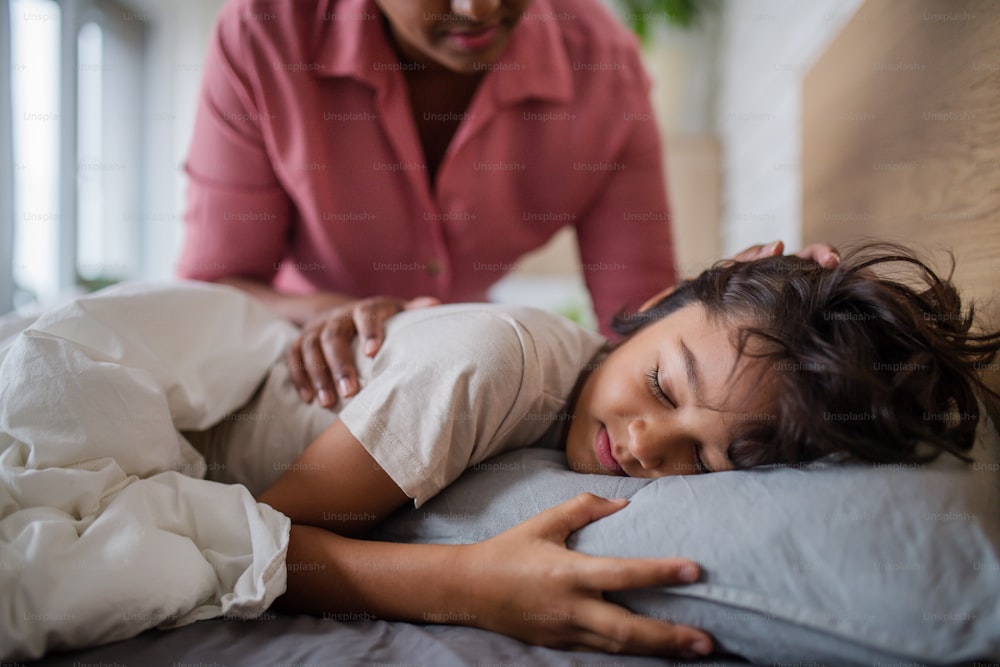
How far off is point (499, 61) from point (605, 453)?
0.80m

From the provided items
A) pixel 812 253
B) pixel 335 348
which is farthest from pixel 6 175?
pixel 812 253

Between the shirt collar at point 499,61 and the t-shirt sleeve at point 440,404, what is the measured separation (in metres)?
0.61

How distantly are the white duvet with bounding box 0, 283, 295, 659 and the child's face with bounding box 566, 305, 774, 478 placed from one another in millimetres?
380

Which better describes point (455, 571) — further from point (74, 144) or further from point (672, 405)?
point (74, 144)

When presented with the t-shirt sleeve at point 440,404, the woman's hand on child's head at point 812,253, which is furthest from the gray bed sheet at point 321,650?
the woman's hand on child's head at point 812,253

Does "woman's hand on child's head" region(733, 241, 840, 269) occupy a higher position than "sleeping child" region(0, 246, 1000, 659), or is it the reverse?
"woman's hand on child's head" region(733, 241, 840, 269)

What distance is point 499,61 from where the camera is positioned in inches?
52.5

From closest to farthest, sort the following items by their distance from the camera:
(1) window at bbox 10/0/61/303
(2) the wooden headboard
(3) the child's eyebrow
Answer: (3) the child's eyebrow, (2) the wooden headboard, (1) window at bbox 10/0/61/303

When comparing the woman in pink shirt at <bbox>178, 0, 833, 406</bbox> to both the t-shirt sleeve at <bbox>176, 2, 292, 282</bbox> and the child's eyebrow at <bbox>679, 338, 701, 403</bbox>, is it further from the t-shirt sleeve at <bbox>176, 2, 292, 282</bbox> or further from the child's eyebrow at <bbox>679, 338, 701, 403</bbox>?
the child's eyebrow at <bbox>679, 338, 701, 403</bbox>

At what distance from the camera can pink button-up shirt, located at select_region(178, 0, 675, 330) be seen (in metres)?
1.29

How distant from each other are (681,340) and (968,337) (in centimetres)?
31

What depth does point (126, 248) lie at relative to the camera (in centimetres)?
→ 339

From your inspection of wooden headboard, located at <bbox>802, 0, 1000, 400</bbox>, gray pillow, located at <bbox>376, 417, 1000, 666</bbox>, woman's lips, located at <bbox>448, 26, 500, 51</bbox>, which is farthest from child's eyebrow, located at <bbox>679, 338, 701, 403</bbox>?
woman's lips, located at <bbox>448, 26, 500, 51</bbox>

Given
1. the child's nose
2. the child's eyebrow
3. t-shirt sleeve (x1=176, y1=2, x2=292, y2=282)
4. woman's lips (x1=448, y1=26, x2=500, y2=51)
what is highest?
woman's lips (x1=448, y1=26, x2=500, y2=51)
